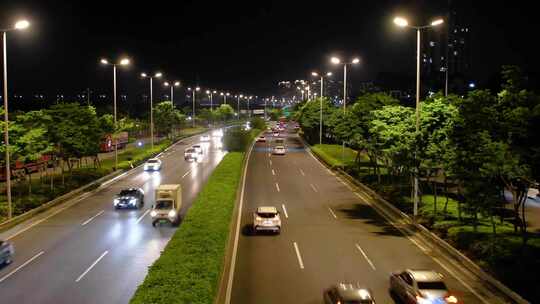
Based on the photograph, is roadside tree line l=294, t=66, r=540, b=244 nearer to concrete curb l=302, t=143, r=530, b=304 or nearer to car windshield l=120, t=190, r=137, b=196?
concrete curb l=302, t=143, r=530, b=304

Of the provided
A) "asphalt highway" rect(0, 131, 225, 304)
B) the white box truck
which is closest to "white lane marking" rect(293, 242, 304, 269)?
"asphalt highway" rect(0, 131, 225, 304)

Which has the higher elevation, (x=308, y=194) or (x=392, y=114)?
(x=392, y=114)

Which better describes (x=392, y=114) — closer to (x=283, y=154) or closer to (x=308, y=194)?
(x=308, y=194)

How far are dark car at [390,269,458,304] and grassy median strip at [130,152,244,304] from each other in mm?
6013

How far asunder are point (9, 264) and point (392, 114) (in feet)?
77.7

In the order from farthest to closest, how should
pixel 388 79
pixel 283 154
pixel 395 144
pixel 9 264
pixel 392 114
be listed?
pixel 388 79
pixel 283 154
pixel 392 114
pixel 395 144
pixel 9 264

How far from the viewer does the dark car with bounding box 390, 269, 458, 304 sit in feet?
55.3

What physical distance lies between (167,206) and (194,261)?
498 inches

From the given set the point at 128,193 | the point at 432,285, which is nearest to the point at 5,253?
the point at 128,193

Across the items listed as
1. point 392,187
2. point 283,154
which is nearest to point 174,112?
point 283,154

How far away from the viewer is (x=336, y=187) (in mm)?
44250

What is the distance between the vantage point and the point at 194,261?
1841cm

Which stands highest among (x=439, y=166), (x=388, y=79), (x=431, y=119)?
(x=388, y=79)

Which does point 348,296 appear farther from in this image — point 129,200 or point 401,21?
point 129,200
